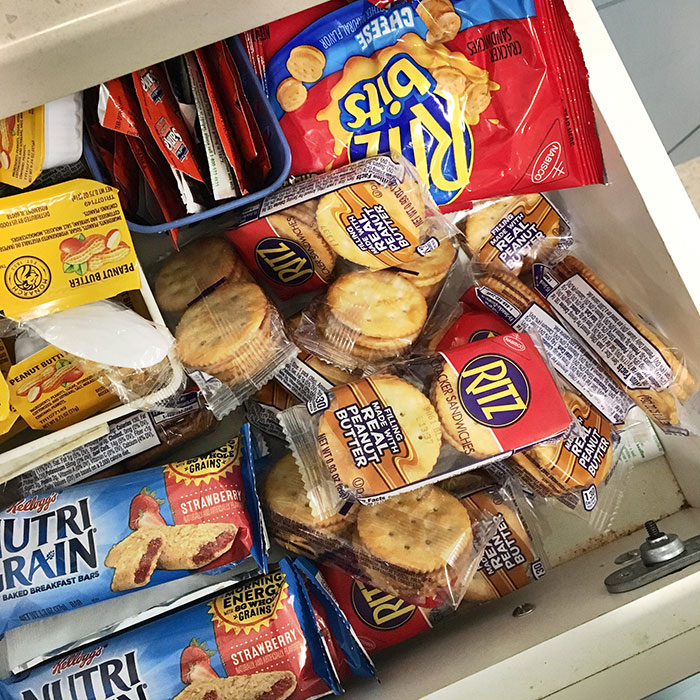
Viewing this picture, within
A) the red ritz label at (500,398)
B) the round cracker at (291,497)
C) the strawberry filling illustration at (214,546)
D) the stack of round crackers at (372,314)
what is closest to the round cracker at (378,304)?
the stack of round crackers at (372,314)

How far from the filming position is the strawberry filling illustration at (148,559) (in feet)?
2.83

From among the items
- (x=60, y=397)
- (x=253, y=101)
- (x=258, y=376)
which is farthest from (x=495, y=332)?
(x=60, y=397)

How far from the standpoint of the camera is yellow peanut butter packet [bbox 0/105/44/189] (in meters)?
0.69

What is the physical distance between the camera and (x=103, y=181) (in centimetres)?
77

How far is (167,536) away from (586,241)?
722 millimetres

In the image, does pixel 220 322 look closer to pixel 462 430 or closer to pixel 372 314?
pixel 372 314

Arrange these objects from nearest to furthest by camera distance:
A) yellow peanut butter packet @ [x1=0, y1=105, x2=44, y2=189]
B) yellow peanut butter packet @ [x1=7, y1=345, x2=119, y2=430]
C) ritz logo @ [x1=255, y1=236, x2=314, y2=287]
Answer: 1. yellow peanut butter packet @ [x1=0, y1=105, x2=44, y2=189]
2. yellow peanut butter packet @ [x1=7, y1=345, x2=119, y2=430]
3. ritz logo @ [x1=255, y1=236, x2=314, y2=287]

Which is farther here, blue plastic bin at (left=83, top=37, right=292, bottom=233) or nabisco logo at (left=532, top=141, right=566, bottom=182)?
nabisco logo at (left=532, top=141, right=566, bottom=182)

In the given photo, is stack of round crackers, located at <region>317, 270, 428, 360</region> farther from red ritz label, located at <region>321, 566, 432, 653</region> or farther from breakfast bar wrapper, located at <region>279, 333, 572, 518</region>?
red ritz label, located at <region>321, 566, 432, 653</region>

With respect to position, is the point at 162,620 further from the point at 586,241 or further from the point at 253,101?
the point at 586,241

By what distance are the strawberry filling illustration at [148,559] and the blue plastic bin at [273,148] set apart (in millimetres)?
385

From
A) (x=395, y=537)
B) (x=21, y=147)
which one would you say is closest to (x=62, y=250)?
(x=21, y=147)

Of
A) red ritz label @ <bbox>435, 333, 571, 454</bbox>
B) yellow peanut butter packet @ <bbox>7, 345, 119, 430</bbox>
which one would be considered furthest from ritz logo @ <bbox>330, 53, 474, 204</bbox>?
yellow peanut butter packet @ <bbox>7, 345, 119, 430</bbox>

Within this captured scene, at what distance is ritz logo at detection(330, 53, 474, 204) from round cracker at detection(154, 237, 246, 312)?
0.22 meters
